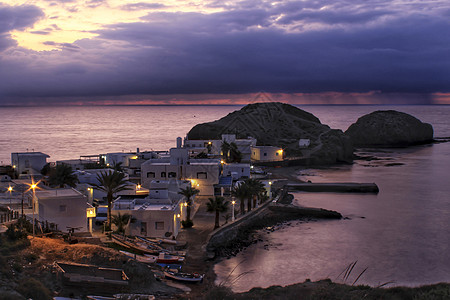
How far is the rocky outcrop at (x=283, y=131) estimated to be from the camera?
7494cm

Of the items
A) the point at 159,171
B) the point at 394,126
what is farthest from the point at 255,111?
the point at 159,171

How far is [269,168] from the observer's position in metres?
63.2

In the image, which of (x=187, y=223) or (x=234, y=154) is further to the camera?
(x=234, y=154)

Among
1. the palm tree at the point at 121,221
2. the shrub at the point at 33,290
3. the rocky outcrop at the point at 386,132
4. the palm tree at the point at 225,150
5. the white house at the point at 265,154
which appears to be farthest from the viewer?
the rocky outcrop at the point at 386,132

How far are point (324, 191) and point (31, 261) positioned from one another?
3807cm

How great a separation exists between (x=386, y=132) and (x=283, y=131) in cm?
2580

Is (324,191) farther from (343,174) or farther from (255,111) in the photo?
(255,111)

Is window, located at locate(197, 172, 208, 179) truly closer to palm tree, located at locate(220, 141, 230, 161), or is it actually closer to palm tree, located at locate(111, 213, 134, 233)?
palm tree, located at locate(111, 213, 134, 233)

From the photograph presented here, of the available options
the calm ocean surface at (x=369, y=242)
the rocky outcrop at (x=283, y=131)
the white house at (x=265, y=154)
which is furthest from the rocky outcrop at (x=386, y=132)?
the calm ocean surface at (x=369, y=242)

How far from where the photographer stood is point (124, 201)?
27.0m

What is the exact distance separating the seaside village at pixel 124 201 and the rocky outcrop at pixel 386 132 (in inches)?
2761

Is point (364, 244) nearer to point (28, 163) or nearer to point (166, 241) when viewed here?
point (166, 241)

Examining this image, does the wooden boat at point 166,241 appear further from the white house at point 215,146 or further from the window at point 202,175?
the white house at point 215,146

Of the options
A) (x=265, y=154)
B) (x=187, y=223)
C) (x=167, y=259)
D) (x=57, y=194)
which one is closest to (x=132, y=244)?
(x=167, y=259)
